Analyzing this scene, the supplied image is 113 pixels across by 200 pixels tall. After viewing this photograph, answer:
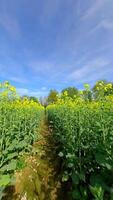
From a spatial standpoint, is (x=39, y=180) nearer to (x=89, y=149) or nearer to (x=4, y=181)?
(x=89, y=149)

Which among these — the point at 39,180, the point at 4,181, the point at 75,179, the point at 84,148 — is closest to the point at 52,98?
the point at 39,180

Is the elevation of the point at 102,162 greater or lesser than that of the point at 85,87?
lesser

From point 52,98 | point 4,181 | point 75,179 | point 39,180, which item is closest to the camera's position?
point 4,181

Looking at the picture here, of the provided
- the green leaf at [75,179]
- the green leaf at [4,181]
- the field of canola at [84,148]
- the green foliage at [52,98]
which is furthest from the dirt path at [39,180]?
the green foliage at [52,98]

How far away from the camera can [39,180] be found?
19.8ft

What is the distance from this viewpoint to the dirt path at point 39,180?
5.12 meters

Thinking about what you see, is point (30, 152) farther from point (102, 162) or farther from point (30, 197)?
point (102, 162)

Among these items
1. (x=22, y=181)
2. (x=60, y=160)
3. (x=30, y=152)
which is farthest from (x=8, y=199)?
(x=30, y=152)

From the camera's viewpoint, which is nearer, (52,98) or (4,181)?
(4,181)

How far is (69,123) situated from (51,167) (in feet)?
4.94

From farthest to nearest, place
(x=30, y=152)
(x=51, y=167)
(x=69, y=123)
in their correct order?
(x=30, y=152), (x=51, y=167), (x=69, y=123)

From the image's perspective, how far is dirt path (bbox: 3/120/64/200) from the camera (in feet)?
16.8

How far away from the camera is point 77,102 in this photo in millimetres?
6949

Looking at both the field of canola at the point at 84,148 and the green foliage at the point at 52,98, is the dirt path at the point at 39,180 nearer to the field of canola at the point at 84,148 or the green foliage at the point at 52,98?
the field of canola at the point at 84,148
